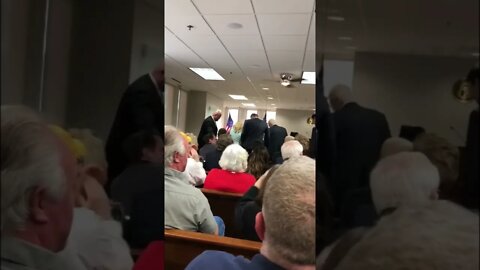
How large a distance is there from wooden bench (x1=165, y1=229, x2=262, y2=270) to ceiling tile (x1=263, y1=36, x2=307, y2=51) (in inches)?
66.5

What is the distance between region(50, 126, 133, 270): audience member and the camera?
70 centimetres

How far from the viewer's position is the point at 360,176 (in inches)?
21.8

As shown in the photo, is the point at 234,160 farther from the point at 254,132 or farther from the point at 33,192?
the point at 33,192

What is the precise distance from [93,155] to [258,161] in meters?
1.04

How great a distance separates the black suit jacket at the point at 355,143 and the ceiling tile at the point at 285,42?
184 cm

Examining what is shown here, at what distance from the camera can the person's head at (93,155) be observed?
0.71 meters

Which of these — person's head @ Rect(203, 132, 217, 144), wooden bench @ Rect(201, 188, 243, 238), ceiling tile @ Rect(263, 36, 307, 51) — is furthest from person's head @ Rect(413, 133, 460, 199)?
person's head @ Rect(203, 132, 217, 144)

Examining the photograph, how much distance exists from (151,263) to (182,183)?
39cm

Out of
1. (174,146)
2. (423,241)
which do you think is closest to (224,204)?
(174,146)

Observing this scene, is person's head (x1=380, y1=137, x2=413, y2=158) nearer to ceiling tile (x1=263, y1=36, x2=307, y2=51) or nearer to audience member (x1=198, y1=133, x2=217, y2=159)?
audience member (x1=198, y1=133, x2=217, y2=159)

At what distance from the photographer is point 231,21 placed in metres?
2.21

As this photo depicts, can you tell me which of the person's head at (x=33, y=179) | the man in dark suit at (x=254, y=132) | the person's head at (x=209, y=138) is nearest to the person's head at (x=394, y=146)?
the person's head at (x=33, y=179)

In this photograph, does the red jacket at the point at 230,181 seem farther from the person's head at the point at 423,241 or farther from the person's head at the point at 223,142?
the person's head at the point at 423,241

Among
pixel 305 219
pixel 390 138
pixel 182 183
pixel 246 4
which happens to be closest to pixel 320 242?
pixel 305 219
